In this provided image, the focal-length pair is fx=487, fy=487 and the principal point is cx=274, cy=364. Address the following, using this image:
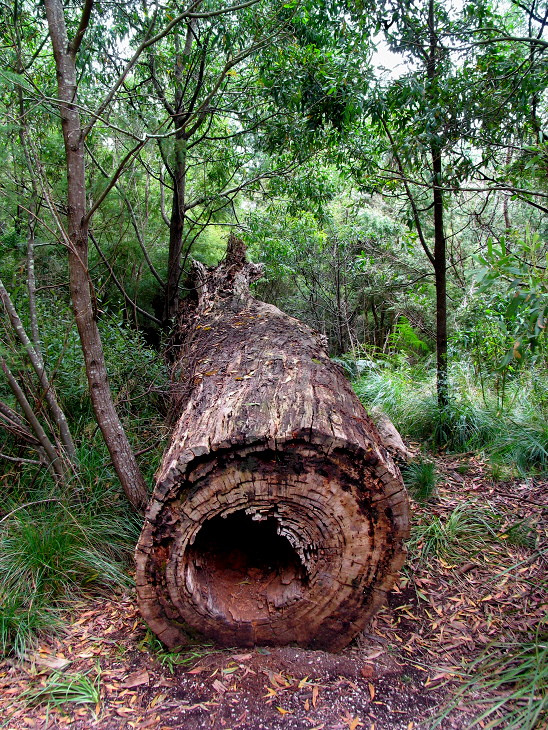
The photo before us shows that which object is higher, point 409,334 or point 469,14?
point 469,14

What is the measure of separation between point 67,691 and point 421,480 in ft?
9.44

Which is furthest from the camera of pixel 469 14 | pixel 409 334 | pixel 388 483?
pixel 409 334

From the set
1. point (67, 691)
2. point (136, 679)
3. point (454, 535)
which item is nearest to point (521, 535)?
point (454, 535)

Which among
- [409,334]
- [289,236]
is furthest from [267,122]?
[409,334]

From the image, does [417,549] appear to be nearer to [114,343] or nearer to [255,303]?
[255,303]

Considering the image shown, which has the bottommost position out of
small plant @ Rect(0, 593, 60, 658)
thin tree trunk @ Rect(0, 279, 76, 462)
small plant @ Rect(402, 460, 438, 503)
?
small plant @ Rect(0, 593, 60, 658)

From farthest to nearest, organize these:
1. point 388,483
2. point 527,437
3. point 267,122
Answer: point 267,122 → point 527,437 → point 388,483

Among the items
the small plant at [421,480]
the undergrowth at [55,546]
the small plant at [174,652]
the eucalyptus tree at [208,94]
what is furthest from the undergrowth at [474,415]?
the eucalyptus tree at [208,94]

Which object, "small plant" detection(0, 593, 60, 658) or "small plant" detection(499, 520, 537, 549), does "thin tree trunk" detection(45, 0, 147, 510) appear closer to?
"small plant" detection(0, 593, 60, 658)

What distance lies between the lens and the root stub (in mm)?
2375

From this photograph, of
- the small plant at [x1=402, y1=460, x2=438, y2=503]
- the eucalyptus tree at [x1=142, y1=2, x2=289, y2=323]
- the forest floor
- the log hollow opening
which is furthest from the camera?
the eucalyptus tree at [x1=142, y1=2, x2=289, y2=323]

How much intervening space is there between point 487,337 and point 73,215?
13.8 ft

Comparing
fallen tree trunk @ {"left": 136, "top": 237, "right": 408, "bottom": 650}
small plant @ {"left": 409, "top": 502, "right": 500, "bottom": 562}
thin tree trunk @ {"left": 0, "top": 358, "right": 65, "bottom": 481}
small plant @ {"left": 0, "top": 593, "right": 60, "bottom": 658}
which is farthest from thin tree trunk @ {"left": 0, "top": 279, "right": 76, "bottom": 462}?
small plant @ {"left": 409, "top": 502, "right": 500, "bottom": 562}

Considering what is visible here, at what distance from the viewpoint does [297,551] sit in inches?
96.7
